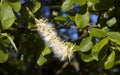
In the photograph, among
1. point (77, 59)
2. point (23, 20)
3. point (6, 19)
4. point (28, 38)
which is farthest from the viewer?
point (77, 59)

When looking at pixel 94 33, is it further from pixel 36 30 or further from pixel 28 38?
pixel 28 38

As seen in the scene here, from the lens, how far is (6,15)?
1925 millimetres

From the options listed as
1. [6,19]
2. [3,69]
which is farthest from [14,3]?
[3,69]

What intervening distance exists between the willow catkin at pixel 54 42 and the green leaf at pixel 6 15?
160 mm

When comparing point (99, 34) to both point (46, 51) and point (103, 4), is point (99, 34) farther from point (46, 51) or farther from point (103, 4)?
point (46, 51)

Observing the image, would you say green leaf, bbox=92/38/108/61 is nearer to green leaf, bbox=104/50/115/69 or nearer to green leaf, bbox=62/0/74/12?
green leaf, bbox=104/50/115/69

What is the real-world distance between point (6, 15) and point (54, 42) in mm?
260

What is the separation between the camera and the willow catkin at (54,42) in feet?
6.36

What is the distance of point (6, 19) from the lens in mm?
1928

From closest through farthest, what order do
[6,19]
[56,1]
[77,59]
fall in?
[6,19] < [56,1] < [77,59]

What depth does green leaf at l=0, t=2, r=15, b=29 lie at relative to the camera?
193cm

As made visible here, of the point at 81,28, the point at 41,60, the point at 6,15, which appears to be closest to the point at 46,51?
the point at 41,60

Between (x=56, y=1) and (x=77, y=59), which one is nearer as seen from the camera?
(x=56, y=1)

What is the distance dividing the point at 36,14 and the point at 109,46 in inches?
17.4
